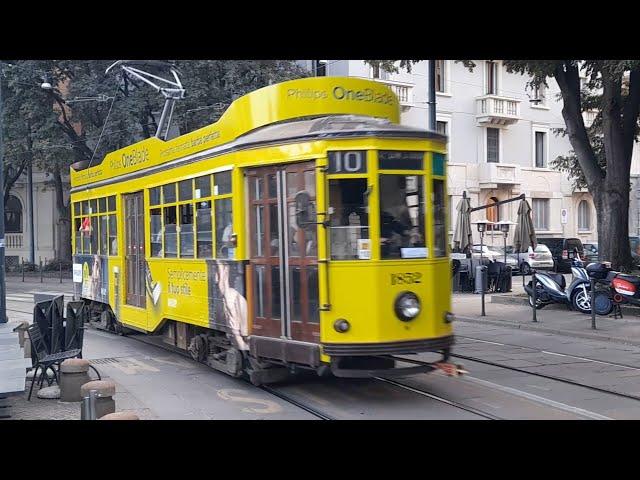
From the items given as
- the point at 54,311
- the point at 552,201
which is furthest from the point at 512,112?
the point at 54,311

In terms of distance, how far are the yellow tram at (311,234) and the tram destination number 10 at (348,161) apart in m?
0.01

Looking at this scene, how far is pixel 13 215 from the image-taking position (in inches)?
1901

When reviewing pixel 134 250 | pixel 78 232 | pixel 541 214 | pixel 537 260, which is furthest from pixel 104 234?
pixel 541 214

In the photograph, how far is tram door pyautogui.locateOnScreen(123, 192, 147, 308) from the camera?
1285cm

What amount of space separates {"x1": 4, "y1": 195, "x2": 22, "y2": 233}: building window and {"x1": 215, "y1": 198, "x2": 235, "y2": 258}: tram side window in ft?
138

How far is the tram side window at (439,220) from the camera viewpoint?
8469mm

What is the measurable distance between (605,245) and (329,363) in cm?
1346

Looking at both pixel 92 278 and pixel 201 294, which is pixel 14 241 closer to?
pixel 92 278

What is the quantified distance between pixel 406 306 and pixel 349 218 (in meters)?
1.13

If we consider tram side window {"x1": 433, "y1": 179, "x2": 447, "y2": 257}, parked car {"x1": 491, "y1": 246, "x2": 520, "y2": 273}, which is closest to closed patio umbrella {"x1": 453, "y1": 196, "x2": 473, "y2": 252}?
tram side window {"x1": 433, "y1": 179, "x2": 447, "y2": 257}

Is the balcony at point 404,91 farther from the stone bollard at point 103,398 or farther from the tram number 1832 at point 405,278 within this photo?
the stone bollard at point 103,398

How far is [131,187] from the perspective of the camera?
13.2 meters

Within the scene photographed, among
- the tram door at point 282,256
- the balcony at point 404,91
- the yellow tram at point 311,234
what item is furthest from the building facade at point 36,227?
the tram door at point 282,256
